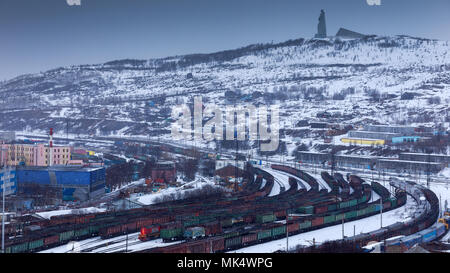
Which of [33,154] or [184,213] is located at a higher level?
[33,154]

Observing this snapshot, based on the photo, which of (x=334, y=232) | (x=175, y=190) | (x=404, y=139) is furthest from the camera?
(x=404, y=139)

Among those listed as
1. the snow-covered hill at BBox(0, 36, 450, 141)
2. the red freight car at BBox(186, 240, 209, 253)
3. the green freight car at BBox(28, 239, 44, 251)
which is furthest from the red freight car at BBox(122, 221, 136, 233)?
the snow-covered hill at BBox(0, 36, 450, 141)

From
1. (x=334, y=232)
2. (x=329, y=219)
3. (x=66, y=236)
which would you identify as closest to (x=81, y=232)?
(x=66, y=236)

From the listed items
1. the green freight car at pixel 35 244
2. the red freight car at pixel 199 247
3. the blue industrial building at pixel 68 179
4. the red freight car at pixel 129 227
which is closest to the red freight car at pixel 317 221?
the red freight car at pixel 199 247

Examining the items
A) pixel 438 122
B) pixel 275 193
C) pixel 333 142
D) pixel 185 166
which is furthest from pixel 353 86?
pixel 275 193

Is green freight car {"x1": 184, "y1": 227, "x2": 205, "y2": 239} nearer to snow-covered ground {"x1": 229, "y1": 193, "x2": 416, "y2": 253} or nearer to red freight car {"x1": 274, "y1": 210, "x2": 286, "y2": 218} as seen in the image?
snow-covered ground {"x1": 229, "y1": 193, "x2": 416, "y2": 253}

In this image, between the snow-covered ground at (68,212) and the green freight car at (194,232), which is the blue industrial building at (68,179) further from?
the green freight car at (194,232)

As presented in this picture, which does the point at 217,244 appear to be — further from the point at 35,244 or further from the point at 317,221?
the point at 317,221
